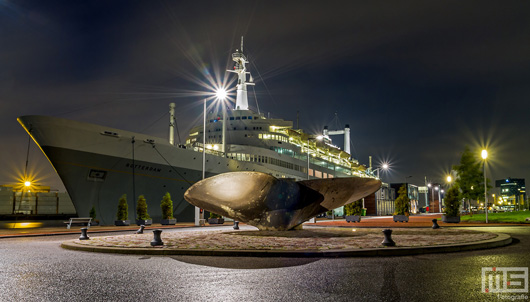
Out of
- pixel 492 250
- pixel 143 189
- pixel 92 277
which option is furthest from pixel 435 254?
pixel 143 189

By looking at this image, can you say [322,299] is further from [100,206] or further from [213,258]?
[100,206]

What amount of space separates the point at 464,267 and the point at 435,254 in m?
2.18

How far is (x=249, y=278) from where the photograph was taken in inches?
265

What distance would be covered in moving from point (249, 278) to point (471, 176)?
46.3 metres

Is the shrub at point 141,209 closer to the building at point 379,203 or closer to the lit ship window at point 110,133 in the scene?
the lit ship window at point 110,133

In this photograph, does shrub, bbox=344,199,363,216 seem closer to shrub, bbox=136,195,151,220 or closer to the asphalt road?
shrub, bbox=136,195,151,220

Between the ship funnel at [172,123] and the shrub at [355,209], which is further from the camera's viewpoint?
the ship funnel at [172,123]

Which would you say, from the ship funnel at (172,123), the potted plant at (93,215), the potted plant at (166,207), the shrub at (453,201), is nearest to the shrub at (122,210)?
the potted plant at (93,215)

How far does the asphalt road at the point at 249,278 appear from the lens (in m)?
5.39

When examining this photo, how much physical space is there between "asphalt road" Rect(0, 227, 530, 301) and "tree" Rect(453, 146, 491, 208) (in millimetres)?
40069

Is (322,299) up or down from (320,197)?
down

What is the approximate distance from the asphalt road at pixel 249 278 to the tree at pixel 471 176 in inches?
1578

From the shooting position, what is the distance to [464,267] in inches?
301

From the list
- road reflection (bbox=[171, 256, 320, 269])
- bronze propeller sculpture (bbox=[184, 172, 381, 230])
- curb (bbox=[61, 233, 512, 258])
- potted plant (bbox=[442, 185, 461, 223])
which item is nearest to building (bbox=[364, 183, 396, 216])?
potted plant (bbox=[442, 185, 461, 223])
